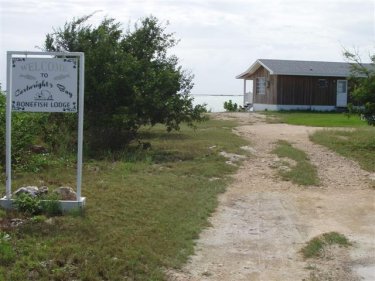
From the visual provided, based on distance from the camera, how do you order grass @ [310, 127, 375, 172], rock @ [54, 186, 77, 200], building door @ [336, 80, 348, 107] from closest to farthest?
rock @ [54, 186, 77, 200]
grass @ [310, 127, 375, 172]
building door @ [336, 80, 348, 107]

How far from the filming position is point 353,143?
16.6 meters

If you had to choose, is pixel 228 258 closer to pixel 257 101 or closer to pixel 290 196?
pixel 290 196

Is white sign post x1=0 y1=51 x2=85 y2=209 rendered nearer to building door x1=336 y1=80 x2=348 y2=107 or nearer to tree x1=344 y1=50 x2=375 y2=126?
tree x1=344 y1=50 x2=375 y2=126

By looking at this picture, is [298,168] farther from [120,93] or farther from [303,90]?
[303,90]

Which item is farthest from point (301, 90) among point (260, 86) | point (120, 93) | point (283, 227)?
point (283, 227)

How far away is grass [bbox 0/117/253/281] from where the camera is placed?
5.36m

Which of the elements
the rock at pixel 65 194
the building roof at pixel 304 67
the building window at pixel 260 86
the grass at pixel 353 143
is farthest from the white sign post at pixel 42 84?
the building window at pixel 260 86

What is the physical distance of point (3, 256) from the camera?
530 centimetres

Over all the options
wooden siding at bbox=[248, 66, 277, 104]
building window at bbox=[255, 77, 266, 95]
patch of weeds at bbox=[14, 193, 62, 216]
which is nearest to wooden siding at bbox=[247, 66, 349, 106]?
wooden siding at bbox=[248, 66, 277, 104]

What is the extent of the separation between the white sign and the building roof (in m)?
28.1

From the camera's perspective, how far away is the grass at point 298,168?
1117cm

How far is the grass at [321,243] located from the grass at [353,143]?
571 cm

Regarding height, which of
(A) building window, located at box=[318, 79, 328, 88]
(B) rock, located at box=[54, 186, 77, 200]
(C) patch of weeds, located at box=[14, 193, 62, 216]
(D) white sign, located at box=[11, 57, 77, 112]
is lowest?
(C) patch of weeds, located at box=[14, 193, 62, 216]

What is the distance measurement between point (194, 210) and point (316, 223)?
176 cm
